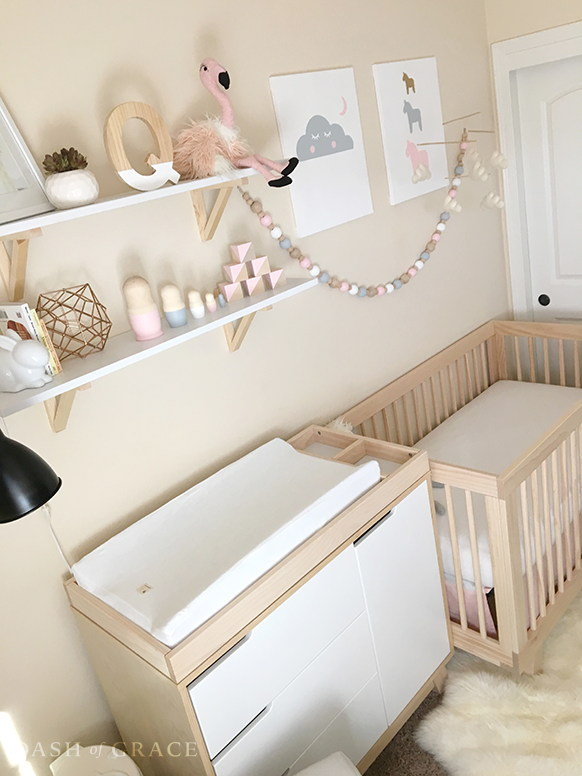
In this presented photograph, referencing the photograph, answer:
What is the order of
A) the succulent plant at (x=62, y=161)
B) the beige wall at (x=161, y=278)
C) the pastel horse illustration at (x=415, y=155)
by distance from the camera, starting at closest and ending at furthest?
the succulent plant at (x=62, y=161) < the beige wall at (x=161, y=278) < the pastel horse illustration at (x=415, y=155)

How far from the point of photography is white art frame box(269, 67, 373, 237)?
72.6 inches

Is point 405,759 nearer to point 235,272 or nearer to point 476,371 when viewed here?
point 235,272

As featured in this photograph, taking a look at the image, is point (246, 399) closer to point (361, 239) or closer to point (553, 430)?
point (361, 239)

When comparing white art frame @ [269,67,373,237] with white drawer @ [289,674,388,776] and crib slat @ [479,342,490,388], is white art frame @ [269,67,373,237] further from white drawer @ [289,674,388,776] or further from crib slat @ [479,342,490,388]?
white drawer @ [289,674,388,776]

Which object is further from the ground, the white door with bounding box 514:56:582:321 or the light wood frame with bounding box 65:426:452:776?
the white door with bounding box 514:56:582:321

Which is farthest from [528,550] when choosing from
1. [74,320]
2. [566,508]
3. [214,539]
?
[74,320]

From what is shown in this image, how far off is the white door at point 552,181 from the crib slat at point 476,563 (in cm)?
157

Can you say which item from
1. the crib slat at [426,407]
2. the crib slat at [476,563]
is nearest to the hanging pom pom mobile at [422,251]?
the crib slat at [426,407]

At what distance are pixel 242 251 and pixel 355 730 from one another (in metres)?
1.29

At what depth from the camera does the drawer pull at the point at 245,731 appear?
1270mm

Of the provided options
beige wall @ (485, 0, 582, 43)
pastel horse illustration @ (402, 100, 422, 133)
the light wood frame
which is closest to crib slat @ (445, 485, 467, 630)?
the light wood frame

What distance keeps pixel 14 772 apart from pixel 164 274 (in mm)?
1251

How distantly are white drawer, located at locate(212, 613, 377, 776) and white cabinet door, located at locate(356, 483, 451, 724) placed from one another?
7cm

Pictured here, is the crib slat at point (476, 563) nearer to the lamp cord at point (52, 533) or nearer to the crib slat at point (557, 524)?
the crib slat at point (557, 524)
